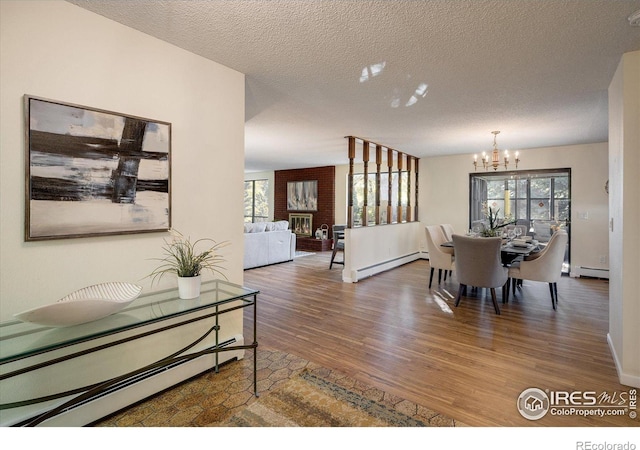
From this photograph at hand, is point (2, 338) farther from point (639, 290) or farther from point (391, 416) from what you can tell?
point (639, 290)

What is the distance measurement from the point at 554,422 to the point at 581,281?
4655 millimetres

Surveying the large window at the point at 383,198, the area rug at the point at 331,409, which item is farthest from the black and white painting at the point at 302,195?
the area rug at the point at 331,409

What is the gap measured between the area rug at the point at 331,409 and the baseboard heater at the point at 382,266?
3.07 metres

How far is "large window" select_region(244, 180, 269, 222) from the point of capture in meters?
10.8

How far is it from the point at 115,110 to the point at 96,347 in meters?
1.36

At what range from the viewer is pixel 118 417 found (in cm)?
185

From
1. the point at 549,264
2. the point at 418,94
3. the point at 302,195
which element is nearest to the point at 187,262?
the point at 418,94

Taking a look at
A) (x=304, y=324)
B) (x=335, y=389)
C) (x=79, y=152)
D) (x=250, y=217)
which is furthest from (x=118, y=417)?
(x=250, y=217)

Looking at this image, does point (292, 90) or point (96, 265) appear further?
point (292, 90)

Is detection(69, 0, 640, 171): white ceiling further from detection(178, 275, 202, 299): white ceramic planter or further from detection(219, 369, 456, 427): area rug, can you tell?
detection(219, 369, 456, 427): area rug

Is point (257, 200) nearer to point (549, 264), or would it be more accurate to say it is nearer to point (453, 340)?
point (549, 264)

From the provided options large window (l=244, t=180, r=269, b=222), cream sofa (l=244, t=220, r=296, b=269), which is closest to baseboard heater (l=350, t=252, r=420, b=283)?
cream sofa (l=244, t=220, r=296, b=269)

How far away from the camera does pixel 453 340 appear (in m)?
2.93

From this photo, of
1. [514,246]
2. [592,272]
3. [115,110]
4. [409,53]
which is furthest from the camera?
[592,272]
